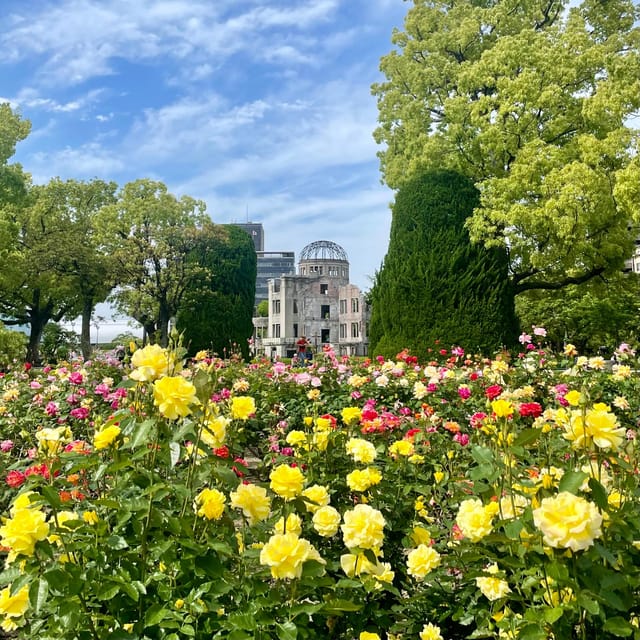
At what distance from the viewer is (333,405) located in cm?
553

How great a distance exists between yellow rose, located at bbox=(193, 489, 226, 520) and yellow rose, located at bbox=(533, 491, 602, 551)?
860 millimetres

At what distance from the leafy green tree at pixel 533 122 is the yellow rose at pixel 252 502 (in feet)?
38.6

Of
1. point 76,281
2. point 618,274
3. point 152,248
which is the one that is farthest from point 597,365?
point 76,281

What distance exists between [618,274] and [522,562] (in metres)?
16.3

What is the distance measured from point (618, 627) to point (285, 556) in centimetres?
81

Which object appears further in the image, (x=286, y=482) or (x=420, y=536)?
(x=420, y=536)

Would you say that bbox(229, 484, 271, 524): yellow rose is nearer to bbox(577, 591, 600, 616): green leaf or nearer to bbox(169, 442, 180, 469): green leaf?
bbox(169, 442, 180, 469): green leaf

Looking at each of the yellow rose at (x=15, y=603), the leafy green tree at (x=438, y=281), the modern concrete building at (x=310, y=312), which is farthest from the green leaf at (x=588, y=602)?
the modern concrete building at (x=310, y=312)

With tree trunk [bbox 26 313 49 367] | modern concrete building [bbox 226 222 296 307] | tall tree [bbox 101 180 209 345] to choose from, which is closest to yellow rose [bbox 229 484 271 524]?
tall tree [bbox 101 180 209 345]

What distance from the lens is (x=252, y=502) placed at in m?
1.67

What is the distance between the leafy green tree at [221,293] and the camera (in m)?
20.7

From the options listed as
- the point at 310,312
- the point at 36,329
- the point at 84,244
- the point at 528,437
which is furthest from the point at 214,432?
the point at 310,312

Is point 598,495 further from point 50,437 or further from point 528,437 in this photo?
point 50,437

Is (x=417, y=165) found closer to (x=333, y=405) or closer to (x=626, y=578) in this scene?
(x=333, y=405)
